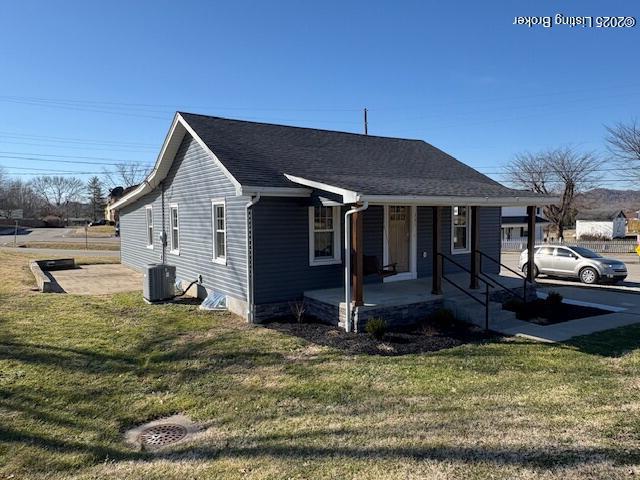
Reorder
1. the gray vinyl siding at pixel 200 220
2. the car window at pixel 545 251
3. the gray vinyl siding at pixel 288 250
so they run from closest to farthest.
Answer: the gray vinyl siding at pixel 288 250 → the gray vinyl siding at pixel 200 220 → the car window at pixel 545 251

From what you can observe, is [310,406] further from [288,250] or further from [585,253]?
[585,253]

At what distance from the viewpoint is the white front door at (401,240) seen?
11859mm

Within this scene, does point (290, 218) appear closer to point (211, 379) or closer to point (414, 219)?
point (414, 219)

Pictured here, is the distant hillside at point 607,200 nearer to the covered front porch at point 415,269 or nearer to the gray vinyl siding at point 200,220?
the covered front porch at point 415,269

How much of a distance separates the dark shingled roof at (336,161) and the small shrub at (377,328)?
234 cm

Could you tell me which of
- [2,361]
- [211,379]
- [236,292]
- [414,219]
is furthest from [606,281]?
[2,361]

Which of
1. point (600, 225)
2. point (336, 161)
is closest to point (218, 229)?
point (336, 161)

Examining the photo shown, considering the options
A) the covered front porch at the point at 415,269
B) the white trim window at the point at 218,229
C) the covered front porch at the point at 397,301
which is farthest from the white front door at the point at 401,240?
the white trim window at the point at 218,229

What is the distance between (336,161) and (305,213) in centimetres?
273

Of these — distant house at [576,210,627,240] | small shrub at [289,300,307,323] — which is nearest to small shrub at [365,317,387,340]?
small shrub at [289,300,307,323]

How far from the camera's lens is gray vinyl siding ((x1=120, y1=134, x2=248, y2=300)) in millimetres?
10406

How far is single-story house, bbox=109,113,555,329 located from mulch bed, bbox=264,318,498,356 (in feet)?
1.71

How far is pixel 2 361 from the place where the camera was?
284 inches

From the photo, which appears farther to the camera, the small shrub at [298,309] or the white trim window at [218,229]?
the white trim window at [218,229]
